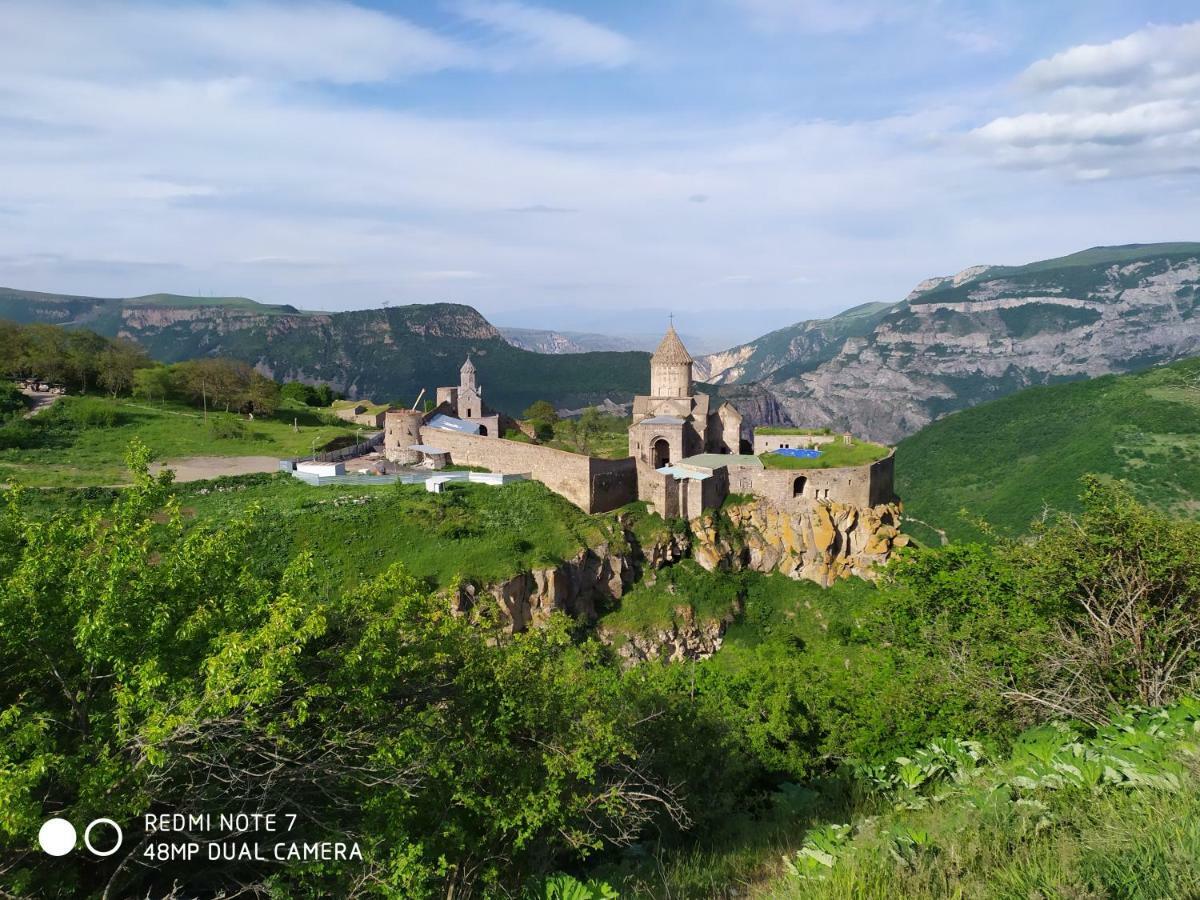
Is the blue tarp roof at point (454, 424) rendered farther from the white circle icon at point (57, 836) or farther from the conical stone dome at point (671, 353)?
the white circle icon at point (57, 836)

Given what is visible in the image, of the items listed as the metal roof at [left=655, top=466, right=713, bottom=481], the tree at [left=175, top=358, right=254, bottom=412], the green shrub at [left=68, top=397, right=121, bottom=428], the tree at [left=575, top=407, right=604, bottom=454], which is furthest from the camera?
the tree at [left=175, top=358, right=254, bottom=412]

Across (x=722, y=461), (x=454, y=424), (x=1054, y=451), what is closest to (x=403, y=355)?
(x=454, y=424)

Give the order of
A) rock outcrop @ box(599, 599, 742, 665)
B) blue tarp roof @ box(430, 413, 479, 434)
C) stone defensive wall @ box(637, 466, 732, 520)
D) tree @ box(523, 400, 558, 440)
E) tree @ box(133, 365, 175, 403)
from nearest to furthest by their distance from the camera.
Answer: rock outcrop @ box(599, 599, 742, 665), stone defensive wall @ box(637, 466, 732, 520), blue tarp roof @ box(430, 413, 479, 434), tree @ box(523, 400, 558, 440), tree @ box(133, 365, 175, 403)

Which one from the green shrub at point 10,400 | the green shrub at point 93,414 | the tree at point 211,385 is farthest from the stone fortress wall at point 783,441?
the green shrub at point 10,400

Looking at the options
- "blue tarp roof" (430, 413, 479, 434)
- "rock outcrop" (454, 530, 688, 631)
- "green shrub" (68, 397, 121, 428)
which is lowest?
"rock outcrop" (454, 530, 688, 631)

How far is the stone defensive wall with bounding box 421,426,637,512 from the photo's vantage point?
31.2m

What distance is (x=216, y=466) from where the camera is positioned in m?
34.4

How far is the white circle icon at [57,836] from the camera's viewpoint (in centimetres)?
627

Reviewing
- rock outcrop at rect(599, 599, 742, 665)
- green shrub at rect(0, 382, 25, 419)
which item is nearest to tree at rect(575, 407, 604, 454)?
rock outcrop at rect(599, 599, 742, 665)

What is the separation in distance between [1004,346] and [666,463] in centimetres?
17510

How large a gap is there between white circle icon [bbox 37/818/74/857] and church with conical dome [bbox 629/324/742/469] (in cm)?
2773

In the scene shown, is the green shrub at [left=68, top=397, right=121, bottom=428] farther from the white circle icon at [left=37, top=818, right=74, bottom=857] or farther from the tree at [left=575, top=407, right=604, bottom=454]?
the white circle icon at [left=37, top=818, right=74, bottom=857]

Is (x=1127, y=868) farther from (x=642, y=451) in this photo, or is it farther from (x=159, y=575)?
(x=642, y=451)

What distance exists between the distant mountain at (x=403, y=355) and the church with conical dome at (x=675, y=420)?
283ft
